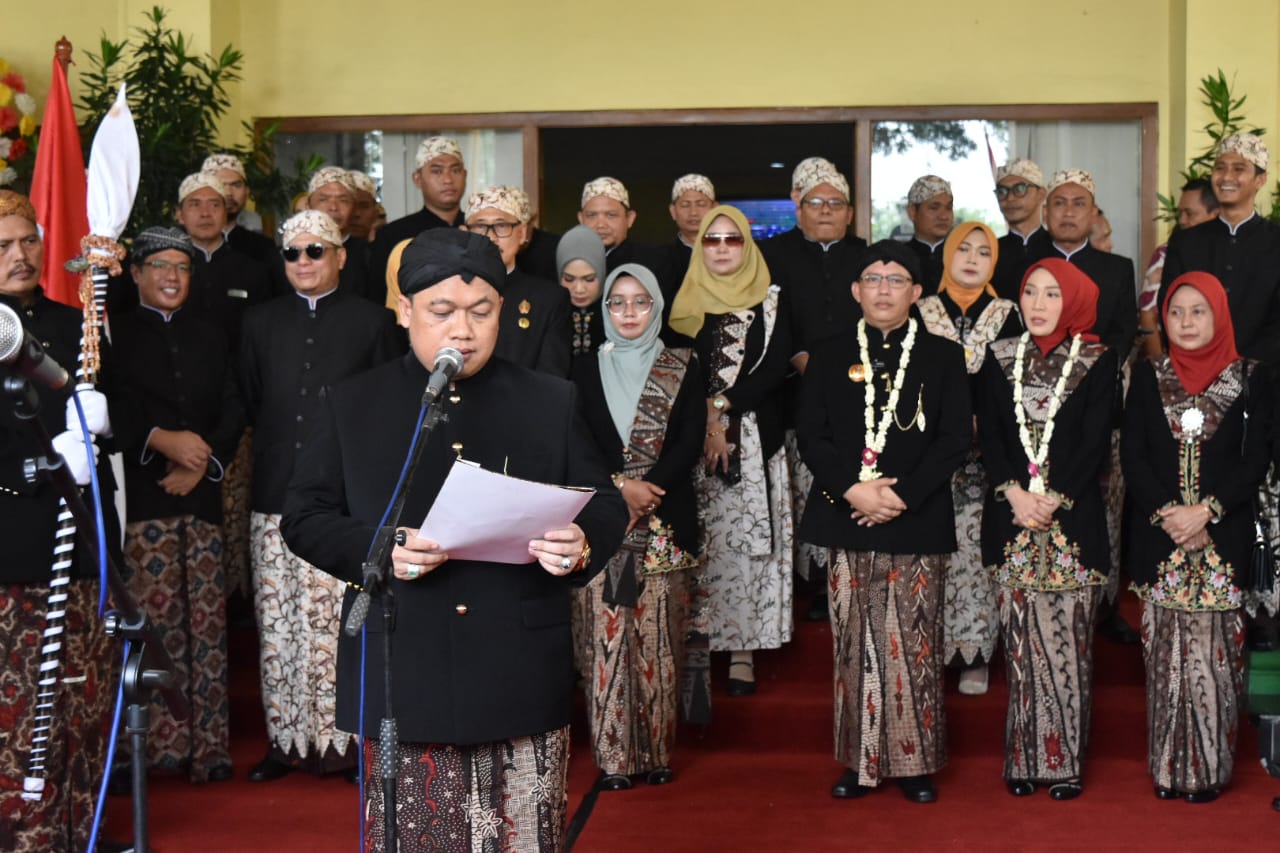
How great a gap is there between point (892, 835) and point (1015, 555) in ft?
3.28

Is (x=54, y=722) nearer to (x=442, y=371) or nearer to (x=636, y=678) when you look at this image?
(x=636, y=678)

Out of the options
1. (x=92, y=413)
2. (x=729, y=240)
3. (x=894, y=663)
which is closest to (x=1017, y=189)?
(x=729, y=240)

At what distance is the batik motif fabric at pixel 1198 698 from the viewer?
15.7 ft

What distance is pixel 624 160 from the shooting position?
40.2 feet

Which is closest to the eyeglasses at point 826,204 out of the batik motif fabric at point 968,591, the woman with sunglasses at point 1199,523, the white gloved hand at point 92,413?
the batik motif fabric at point 968,591

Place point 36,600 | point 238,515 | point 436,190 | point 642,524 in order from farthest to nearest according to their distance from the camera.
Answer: point 436,190 → point 238,515 → point 642,524 → point 36,600

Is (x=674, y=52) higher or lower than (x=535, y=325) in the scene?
higher

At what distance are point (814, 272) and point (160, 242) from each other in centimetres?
254

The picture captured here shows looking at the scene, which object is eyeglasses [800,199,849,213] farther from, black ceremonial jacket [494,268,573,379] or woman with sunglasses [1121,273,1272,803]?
woman with sunglasses [1121,273,1272,803]

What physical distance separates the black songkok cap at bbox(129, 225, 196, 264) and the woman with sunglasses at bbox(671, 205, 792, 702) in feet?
5.70

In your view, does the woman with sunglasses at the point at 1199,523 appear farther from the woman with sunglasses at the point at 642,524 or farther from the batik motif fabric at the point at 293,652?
the batik motif fabric at the point at 293,652

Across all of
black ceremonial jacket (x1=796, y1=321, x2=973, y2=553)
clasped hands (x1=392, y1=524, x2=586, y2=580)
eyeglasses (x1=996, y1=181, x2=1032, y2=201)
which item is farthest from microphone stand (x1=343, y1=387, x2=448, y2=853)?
eyeglasses (x1=996, y1=181, x2=1032, y2=201)

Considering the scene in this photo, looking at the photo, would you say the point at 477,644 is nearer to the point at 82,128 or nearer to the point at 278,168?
the point at 82,128

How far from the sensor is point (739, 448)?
17.7 ft
